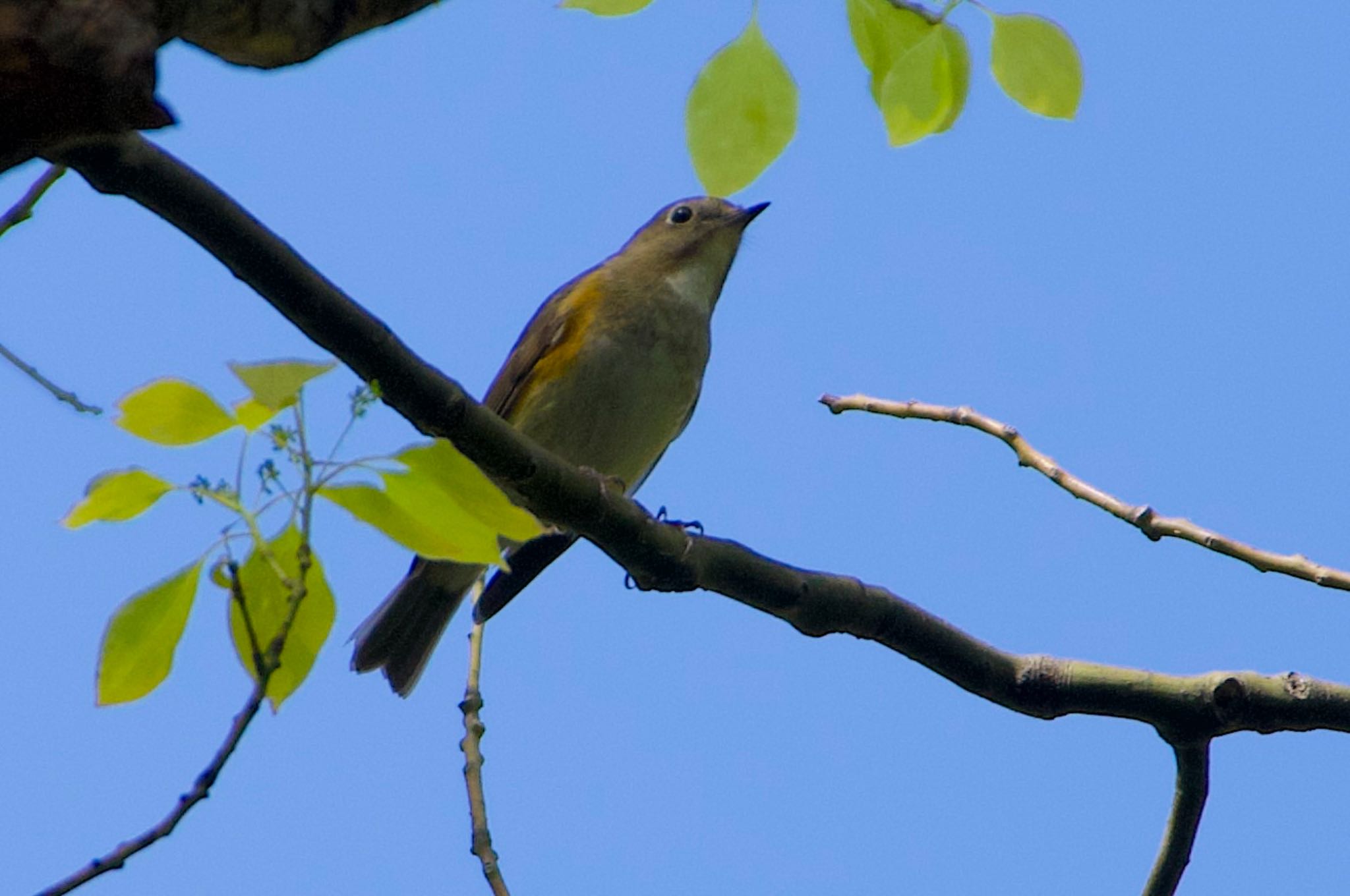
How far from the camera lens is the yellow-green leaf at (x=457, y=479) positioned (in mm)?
2049

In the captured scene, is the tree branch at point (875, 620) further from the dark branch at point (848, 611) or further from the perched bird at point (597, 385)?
the perched bird at point (597, 385)

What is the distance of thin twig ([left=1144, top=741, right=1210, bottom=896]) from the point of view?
3963mm

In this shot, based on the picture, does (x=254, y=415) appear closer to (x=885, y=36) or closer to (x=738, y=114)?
(x=738, y=114)

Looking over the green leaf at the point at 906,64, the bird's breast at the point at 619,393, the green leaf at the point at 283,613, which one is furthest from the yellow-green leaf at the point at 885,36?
the bird's breast at the point at 619,393

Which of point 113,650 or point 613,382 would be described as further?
point 613,382

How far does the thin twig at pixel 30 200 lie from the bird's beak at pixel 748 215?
5.40 metres

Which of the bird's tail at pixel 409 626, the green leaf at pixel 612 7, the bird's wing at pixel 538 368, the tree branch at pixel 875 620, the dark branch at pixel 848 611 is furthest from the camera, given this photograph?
the bird's tail at pixel 409 626

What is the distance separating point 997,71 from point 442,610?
5.13 m

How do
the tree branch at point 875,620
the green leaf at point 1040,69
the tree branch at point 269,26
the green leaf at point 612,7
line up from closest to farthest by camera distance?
the tree branch at point 269,26 → the green leaf at point 612,7 → the green leaf at point 1040,69 → the tree branch at point 875,620

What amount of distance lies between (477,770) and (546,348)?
3.65 m

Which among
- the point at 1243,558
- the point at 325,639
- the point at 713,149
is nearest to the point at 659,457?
the point at 1243,558

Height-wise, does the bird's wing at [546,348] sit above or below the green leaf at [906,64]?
above

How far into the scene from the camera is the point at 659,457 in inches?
308

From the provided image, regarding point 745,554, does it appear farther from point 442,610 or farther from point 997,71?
point 442,610
